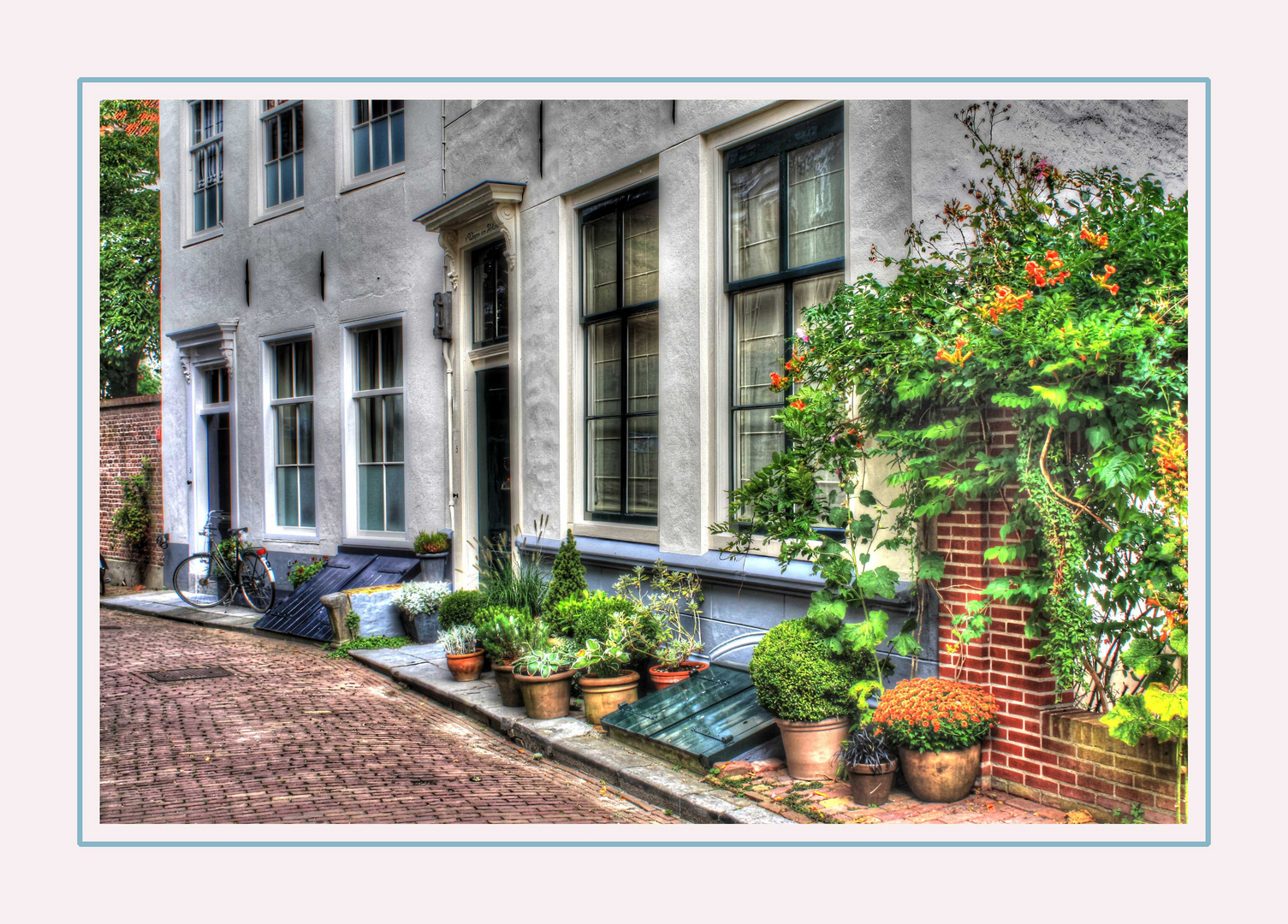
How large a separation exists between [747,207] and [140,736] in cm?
483

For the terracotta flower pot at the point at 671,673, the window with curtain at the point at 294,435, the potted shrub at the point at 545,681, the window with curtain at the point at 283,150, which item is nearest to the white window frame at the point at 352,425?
the window with curtain at the point at 294,435

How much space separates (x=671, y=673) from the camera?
19.4 feet

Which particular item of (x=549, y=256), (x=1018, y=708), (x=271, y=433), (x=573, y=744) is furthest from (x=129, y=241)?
(x=1018, y=708)

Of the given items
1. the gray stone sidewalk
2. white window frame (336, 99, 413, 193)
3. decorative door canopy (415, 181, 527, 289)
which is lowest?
the gray stone sidewalk

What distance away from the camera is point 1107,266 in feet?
12.3

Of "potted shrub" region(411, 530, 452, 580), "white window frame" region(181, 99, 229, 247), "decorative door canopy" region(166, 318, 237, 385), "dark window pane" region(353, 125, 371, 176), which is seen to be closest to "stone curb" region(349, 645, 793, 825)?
"potted shrub" region(411, 530, 452, 580)

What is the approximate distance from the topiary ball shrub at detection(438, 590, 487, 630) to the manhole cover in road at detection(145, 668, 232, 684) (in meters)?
1.88

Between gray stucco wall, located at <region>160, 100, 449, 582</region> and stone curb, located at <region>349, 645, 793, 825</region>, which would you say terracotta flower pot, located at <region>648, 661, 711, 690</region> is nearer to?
stone curb, located at <region>349, 645, 793, 825</region>

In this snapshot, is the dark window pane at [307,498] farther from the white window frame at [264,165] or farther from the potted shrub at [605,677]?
the potted shrub at [605,677]

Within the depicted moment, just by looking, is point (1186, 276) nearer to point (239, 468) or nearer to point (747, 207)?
point (747, 207)

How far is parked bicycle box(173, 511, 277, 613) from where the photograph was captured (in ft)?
36.3

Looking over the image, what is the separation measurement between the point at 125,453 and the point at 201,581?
2.65 meters

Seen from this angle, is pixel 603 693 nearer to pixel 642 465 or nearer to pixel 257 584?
pixel 642 465
